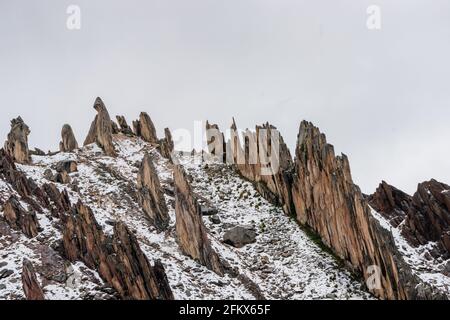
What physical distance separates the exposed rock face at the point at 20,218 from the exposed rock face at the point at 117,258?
2787mm

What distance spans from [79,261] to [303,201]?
25197 mm

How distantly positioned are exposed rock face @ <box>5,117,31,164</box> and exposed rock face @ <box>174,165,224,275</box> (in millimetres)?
23374

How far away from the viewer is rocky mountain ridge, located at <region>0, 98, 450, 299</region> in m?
45.5

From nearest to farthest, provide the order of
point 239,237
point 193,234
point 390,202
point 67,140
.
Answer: point 193,234 → point 239,237 → point 390,202 → point 67,140

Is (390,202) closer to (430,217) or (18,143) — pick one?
(430,217)

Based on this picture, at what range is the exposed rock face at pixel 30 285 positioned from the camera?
4028 centimetres

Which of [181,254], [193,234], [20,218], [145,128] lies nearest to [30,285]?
[20,218]

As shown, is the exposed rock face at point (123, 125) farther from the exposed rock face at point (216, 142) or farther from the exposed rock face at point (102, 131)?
the exposed rock face at point (216, 142)

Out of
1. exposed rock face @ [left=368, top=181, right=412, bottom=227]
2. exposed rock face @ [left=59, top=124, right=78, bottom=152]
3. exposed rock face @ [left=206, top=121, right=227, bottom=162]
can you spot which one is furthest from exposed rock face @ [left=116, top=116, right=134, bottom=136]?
exposed rock face @ [left=368, top=181, right=412, bottom=227]

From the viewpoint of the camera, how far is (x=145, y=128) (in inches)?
3435

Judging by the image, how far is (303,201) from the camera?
61.1m

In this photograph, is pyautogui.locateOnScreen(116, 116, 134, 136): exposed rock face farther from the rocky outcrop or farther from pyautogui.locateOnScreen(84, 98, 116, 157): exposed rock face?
the rocky outcrop

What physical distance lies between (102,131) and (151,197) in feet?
71.6
